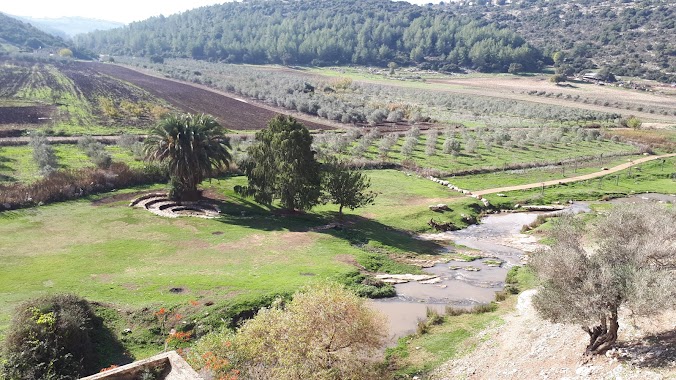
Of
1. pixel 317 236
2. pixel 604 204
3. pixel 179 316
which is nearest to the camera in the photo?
pixel 179 316

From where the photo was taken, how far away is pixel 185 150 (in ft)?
201

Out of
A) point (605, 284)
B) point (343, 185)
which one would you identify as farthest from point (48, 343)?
point (343, 185)

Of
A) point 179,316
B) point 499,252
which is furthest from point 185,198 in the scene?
point 499,252

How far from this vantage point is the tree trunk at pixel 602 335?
80.4ft

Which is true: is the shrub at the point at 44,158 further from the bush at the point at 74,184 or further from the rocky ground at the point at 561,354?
the rocky ground at the point at 561,354

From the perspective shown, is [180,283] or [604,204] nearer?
[180,283]

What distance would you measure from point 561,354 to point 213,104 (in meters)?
134

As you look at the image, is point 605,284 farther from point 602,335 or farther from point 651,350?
point 651,350

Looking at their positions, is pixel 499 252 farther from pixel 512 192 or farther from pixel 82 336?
pixel 82 336

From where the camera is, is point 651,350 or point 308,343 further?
point 308,343

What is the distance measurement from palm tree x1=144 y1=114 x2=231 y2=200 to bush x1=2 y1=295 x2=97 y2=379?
31.3 m

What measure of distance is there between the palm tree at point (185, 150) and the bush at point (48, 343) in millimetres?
31319

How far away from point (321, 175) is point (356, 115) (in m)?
76.0

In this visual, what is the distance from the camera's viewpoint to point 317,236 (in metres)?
54.0
